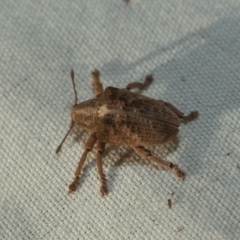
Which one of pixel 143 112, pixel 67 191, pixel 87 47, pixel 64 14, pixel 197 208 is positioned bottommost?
pixel 197 208

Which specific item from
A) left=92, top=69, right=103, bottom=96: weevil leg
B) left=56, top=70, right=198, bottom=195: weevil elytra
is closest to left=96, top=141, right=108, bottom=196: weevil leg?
left=56, top=70, right=198, bottom=195: weevil elytra

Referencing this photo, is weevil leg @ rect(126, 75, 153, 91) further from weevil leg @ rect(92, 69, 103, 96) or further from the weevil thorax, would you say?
the weevil thorax

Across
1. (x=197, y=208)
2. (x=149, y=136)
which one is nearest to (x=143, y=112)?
(x=149, y=136)

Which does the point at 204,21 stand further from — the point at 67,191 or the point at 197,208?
the point at 67,191

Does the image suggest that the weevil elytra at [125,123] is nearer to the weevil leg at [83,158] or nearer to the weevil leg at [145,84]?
the weevil leg at [83,158]

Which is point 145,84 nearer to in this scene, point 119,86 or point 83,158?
point 119,86

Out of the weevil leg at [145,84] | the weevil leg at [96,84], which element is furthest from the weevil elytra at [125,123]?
the weevil leg at [145,84]
